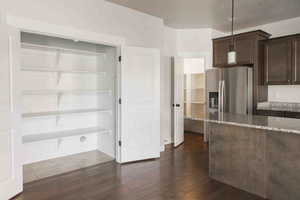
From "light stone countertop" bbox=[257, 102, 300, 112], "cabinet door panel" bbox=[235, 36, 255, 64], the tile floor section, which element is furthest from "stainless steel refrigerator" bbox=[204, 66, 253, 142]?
the tile floor section

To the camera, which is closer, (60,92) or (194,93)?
(60,92)

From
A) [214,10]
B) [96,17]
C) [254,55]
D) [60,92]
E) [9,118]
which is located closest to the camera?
[9,118]

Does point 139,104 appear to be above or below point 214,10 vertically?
below

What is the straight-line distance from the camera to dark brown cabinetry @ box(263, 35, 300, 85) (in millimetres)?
3906

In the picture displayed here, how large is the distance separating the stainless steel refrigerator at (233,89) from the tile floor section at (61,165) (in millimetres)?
2646

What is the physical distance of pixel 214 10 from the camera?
3.89m

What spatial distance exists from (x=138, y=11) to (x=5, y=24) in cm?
224

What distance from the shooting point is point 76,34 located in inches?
122

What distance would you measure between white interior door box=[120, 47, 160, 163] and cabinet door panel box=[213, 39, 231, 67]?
70.0 inches

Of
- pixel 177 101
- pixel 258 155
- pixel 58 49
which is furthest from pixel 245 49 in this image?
pixel 58 49

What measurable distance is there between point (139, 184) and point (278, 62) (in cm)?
358

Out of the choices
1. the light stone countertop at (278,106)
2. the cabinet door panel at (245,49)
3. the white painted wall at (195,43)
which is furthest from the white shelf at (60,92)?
the light stone countertop at (278,106)

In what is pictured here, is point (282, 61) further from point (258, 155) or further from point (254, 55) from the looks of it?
point (258, 155)

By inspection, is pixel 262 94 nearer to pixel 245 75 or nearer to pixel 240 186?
pixel 245 75
